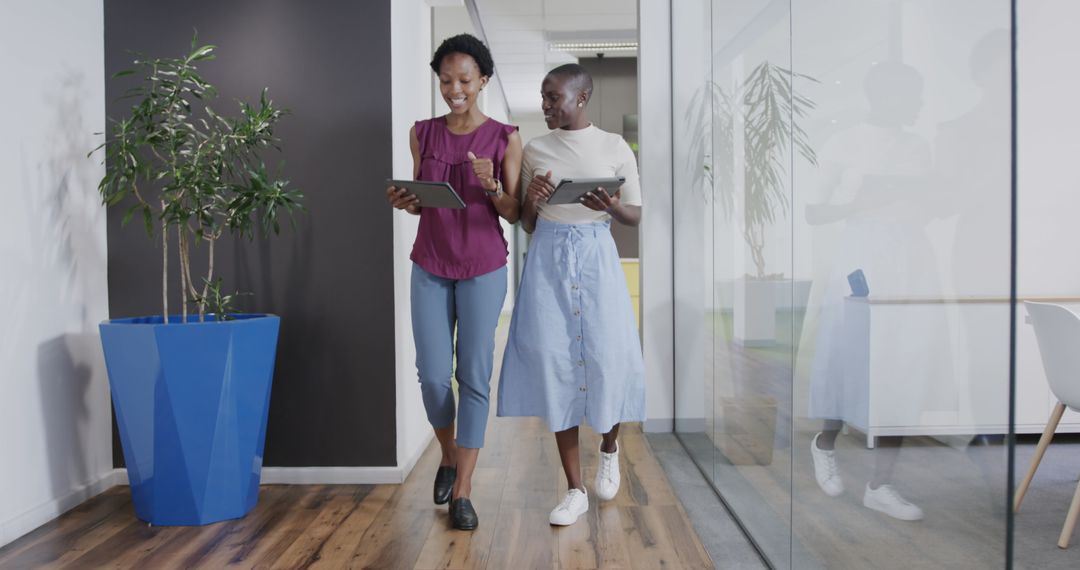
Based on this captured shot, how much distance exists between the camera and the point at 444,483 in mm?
2447

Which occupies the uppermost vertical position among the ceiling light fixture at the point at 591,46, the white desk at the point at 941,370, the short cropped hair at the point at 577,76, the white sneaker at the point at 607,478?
the ceiling light fixture at the point at 591,46

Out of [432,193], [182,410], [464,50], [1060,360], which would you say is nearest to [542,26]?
[464,50]

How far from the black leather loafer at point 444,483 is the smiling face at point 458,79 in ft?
3.66

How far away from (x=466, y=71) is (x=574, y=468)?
1.23 meters

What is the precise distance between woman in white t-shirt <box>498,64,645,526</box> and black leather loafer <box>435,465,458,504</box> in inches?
12.0

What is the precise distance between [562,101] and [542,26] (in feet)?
14.5

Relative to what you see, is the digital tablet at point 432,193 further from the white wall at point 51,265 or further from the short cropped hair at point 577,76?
the white wall at point 51,265

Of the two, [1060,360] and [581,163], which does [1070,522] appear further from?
[581,163]

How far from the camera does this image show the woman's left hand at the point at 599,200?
2131mm

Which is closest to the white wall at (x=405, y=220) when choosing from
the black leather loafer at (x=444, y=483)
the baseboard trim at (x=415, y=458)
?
the baseboard trim at (x=415, y=458)

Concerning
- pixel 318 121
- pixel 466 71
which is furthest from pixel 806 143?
pixel 318 121

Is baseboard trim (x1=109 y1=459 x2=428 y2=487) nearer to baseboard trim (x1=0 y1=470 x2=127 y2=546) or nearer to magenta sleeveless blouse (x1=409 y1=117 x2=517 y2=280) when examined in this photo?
baseboard trim (x1=0 y1=470 x2=127 y2=546)

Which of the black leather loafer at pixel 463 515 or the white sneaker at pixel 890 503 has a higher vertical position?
the white sneaker at pixel 890 503

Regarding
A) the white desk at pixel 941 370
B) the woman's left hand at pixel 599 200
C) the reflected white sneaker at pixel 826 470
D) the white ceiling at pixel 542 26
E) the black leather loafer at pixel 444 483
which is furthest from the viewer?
the white ceiling at pixel 542 26
